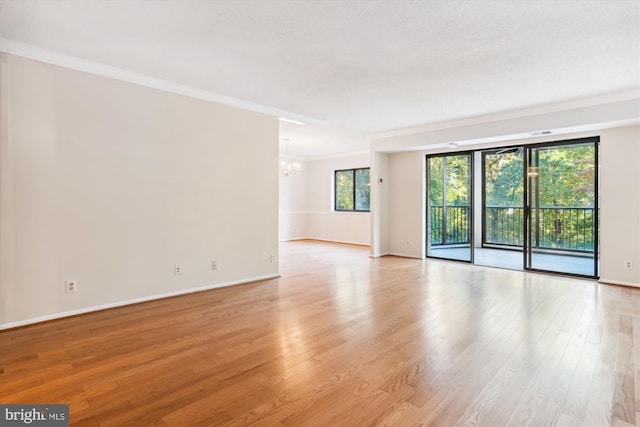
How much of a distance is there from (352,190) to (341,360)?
7217 millimetres

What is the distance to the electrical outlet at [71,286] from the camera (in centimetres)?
327

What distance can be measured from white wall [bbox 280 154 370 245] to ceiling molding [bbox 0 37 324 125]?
462 cm

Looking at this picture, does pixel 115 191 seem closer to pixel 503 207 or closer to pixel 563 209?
pixel 563 209

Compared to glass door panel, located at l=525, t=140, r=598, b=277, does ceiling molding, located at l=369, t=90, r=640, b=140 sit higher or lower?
higher

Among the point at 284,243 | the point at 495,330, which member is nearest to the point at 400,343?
the point at 495,330

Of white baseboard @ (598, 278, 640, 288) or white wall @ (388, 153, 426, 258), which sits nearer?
white baseboard @ (598, 278, 640, 288)

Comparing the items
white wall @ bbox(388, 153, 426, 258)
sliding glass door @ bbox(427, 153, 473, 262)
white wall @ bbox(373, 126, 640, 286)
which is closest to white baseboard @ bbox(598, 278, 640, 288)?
white wall @ bbox(373, 126, 640, 286)

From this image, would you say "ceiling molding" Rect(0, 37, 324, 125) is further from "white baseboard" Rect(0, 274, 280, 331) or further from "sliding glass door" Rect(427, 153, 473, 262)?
"sliding glass door" Rect(427, 153, 473, 262)

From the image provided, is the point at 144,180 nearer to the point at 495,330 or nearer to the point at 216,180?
the point at 216,180

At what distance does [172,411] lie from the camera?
179 centimetres

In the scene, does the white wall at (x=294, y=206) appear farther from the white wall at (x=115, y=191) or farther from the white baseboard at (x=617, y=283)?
the white baseboard at (x=617, y=283)

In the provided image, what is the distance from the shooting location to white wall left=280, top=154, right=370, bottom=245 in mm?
9117

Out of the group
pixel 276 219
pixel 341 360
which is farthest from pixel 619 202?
pixel 276 219

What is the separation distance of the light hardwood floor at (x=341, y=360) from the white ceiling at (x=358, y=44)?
256 cm
